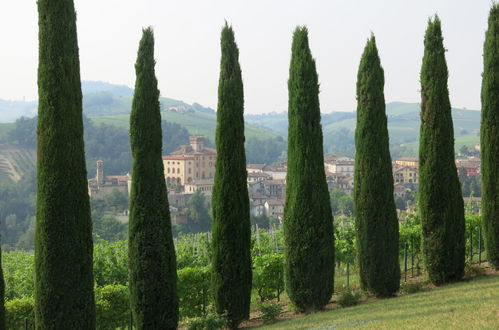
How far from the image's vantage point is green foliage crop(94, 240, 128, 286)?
21.3m

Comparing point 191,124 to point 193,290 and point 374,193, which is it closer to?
point 193,290

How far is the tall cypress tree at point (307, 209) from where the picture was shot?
16.2 metres

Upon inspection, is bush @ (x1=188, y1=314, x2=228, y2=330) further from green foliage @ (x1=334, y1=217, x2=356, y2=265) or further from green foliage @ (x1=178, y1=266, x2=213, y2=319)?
green foliage @ (x1=334, y1=217, x2=356, y2=265)

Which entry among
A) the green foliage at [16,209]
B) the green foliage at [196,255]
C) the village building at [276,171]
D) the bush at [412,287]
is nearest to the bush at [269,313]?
the bush at [412,287]

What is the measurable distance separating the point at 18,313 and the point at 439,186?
36.0 feet

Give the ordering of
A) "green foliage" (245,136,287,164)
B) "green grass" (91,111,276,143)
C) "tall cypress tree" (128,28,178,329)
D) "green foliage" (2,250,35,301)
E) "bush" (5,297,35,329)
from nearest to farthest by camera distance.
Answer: "tall cypress tree" (128,28,178,329), "bush" (5,297,35,329), "green foliage" (2,250,35,301), "green grass" (91,111,276,143), "green foliage" (245,136,287,164)

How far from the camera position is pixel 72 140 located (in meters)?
13.0

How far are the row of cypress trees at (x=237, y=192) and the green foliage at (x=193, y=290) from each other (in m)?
1.74

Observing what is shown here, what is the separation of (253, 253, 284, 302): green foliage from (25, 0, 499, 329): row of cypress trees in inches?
110

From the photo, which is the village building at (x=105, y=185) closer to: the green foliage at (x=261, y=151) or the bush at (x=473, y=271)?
the green foliage at (x=261, y=151)

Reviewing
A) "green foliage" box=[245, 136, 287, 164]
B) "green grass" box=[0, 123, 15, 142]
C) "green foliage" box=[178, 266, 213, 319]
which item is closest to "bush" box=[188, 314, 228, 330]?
"green foliage" box=[178, 266, 213, 319]

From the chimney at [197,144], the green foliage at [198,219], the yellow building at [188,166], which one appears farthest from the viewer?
the chimney at [197,144]

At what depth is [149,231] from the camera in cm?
1462

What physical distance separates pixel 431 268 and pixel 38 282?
10101mm
